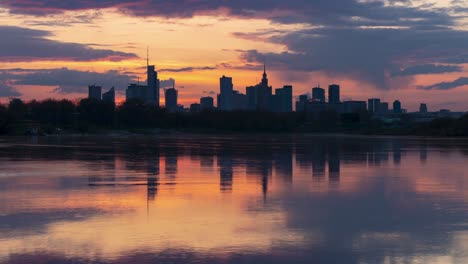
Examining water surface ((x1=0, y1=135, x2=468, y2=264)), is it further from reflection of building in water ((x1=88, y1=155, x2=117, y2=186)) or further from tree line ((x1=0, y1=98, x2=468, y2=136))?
tree line ((x1=0, y1=98, x2=468, y2=136))

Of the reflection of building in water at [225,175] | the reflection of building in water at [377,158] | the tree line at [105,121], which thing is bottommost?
the reflection of building in water at [377,158]

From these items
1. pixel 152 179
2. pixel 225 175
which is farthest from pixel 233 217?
pixel 225 175

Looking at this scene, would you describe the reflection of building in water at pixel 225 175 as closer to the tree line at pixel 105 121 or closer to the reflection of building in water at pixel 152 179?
the reflection of building in water at pixel 152 179

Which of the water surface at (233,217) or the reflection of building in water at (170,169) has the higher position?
the reflection of building in water at (170,169)

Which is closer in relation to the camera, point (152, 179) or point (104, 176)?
point (152, 179)

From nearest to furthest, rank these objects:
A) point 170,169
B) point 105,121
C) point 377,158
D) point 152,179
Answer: point 152,179
point 170,169
point 377,158
point 105,121

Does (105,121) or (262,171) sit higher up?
(105,121)

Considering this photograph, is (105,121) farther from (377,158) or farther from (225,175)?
(225,175)

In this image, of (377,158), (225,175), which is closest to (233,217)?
(225,175)

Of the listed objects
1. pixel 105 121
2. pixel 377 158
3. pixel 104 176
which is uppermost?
pixel 105 121

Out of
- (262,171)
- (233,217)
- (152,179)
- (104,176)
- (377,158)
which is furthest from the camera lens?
(377,158)

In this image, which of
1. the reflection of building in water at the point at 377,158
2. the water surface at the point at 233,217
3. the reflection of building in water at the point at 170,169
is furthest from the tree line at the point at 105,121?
the water surface at the point at 233,217

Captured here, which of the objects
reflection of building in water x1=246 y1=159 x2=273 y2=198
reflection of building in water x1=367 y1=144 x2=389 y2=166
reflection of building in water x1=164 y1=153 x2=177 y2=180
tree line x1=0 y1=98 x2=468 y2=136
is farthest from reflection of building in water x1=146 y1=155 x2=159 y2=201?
tree line x1=0 y1=98 x2=468 y2=136

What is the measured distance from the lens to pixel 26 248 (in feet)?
42.0
